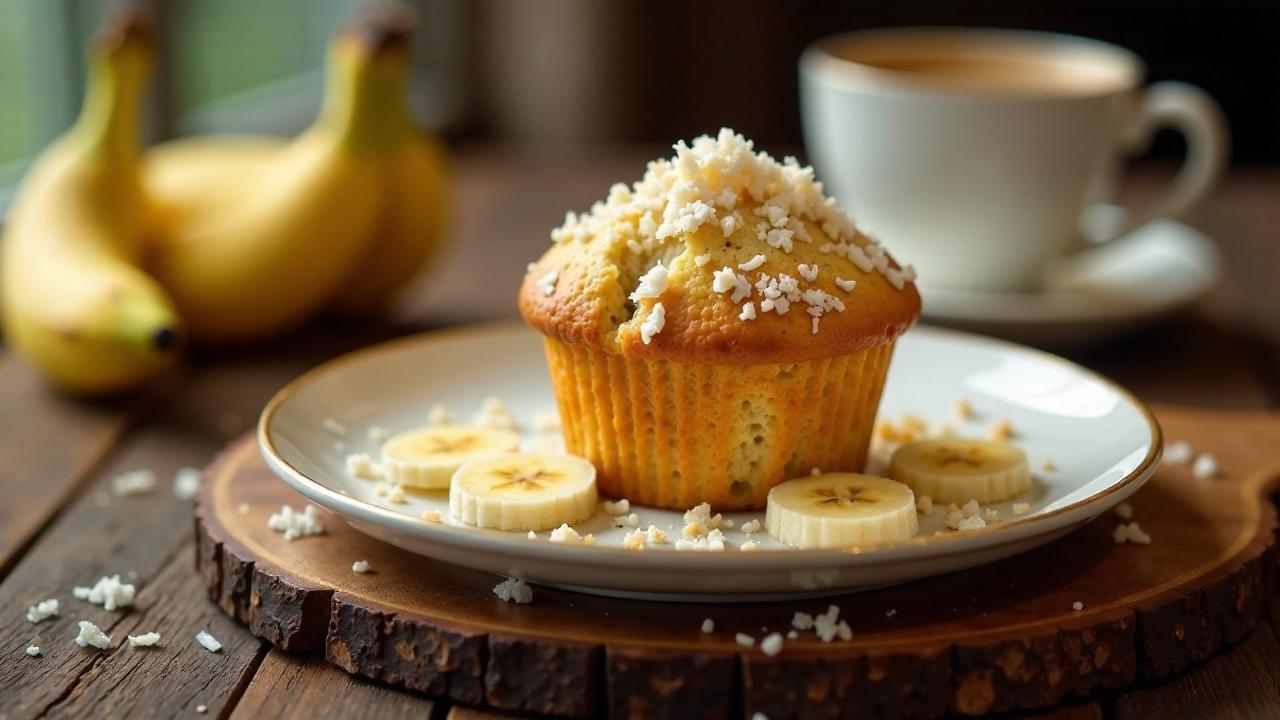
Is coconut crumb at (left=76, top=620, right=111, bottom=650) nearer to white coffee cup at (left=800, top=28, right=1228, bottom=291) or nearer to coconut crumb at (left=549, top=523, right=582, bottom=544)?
coconut crumb at (left=549, top=523, right=582, bottom=544)

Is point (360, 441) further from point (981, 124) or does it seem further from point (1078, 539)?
point (981, 124)

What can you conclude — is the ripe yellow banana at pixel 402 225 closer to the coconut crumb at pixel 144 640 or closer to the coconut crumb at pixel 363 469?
the coconut crumb at pixel 363 469

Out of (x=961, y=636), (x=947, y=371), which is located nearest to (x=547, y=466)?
(x=961, y=636)

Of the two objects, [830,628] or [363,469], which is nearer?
[830,628]

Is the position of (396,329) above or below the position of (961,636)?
below

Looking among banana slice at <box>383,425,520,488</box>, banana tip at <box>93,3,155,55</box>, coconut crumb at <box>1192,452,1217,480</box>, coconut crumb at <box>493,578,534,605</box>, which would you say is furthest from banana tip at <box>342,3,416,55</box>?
coconut crumb at <box>1192,452,1217,480</box>

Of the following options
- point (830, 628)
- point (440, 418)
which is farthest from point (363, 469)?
point (830, 628)

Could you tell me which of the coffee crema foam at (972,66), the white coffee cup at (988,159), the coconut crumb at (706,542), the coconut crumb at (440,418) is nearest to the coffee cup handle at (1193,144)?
the white coffee cup at (988,159)

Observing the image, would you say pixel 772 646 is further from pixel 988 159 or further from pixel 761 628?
pixel 988 159
